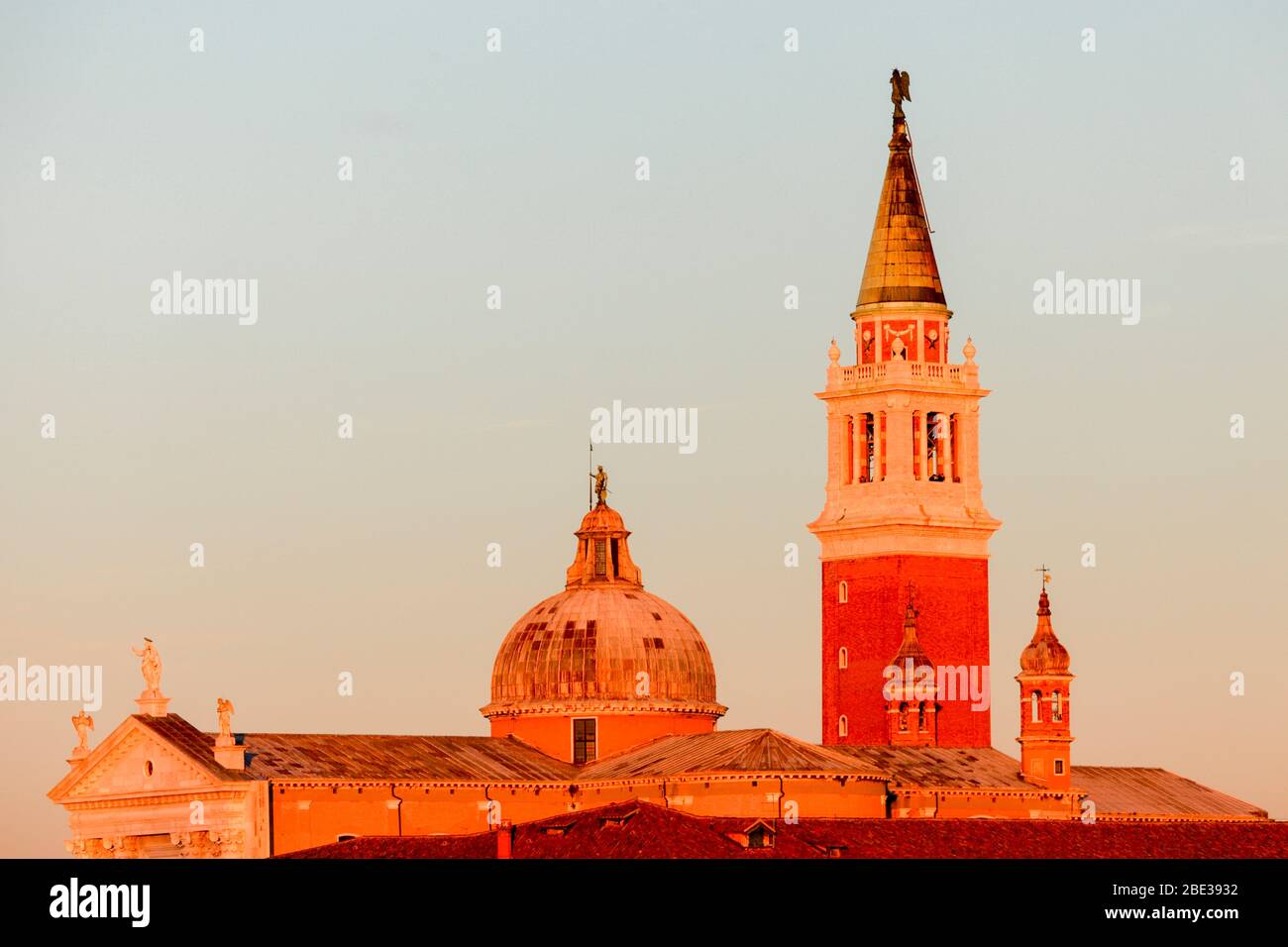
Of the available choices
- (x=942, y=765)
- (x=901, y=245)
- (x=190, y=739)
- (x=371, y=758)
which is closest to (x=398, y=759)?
(x=371, y=758)

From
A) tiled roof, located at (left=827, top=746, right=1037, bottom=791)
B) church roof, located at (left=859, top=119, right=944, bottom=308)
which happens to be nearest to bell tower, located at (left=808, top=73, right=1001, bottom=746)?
church roof, located at (left=859, top=119, right=944, bottom=308)

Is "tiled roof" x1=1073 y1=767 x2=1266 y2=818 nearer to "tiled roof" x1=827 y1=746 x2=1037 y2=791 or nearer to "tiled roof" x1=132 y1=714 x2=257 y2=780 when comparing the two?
"tiled roof" x1=827 y1=746 x2=1037 y2=791

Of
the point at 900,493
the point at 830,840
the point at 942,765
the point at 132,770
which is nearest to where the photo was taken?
the point at 830,840

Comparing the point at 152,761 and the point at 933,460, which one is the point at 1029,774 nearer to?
the point at 933,460

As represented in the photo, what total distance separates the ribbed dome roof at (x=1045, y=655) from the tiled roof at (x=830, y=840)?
6.44 metres

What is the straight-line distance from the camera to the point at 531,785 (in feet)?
465

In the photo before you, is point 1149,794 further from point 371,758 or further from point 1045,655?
point 371,758

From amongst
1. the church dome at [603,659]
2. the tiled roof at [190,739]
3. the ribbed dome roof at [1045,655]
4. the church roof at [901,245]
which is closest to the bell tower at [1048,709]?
the ribbed dome roof at [1045,655]

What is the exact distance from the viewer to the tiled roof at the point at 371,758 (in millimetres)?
137875

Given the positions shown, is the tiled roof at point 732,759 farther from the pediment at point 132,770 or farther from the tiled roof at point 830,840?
the pediment at point 132,770

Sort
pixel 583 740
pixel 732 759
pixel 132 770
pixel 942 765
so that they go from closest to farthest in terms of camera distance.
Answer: pixel 732 759 → pixel 132 770 → pixel 942 765 → pixel 583 740

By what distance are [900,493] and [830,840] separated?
26.9 meters

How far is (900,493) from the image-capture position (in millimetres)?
153750

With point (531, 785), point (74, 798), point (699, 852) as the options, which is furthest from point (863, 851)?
point (74, 798)
